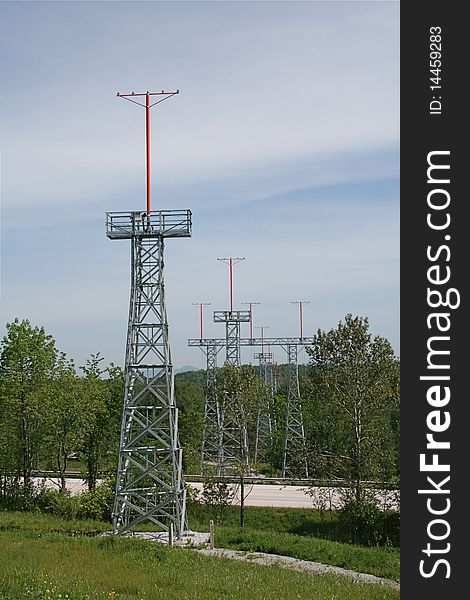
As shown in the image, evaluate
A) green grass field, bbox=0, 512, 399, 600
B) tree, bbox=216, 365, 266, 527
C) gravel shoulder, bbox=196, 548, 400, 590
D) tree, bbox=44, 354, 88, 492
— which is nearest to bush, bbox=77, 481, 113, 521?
tree, bbox=44, 354, 88, 492

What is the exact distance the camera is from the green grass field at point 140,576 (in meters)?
13.2

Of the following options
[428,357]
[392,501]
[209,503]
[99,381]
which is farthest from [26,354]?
[428,357]

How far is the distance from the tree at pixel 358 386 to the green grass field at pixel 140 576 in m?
6.78

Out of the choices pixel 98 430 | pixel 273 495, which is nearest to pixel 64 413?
pixel 98 430

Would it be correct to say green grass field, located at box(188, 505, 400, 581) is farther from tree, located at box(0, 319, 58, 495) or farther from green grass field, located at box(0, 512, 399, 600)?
tree, located at box(0, 319, 58, 495)

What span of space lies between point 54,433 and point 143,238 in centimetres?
1295

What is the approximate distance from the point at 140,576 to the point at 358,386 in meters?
11.2

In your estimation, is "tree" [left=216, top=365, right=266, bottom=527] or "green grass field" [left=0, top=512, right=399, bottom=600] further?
"tree" [left=216, top=365, right=266, bottom=527]

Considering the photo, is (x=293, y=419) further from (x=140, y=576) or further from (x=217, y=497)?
(x=140, y=576)

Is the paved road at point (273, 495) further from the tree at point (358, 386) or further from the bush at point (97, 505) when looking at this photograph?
the tree at point (358, 386)

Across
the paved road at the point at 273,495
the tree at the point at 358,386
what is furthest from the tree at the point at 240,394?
the tree at the point at 358,386

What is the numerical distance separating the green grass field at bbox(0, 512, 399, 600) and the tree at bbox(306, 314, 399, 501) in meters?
6.78

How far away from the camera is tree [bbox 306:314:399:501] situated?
24250mm

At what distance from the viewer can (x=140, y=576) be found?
15.2 meters
